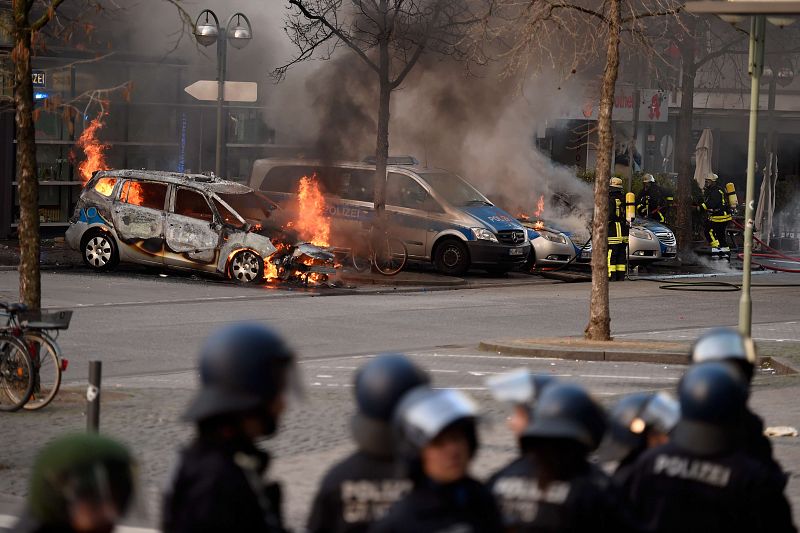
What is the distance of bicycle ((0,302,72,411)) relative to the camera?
36.3ft

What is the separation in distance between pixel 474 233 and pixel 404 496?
21.0m

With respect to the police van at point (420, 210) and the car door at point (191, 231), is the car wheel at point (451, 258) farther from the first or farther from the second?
the car door at point (191, 231)

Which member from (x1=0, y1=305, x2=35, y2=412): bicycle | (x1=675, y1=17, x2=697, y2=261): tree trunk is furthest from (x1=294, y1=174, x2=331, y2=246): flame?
(x1=0, y1=305, x2=35, y2=412): bicycle

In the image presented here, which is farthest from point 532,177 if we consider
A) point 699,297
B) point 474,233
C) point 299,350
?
point 299,350

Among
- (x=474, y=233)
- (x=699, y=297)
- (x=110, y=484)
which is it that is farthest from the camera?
(x=474, y=233)

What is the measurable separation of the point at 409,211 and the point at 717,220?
747cm

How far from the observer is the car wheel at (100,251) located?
23.2 m

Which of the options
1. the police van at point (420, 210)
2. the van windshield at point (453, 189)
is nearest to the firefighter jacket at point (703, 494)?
the police van at point (420, 210)

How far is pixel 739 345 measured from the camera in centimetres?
519

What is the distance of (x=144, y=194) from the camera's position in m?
23.1

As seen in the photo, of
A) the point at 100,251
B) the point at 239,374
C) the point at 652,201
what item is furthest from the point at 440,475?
the point at 652,201

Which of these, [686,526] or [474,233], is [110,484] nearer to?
[686,526]

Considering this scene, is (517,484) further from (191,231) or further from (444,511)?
(191,231)

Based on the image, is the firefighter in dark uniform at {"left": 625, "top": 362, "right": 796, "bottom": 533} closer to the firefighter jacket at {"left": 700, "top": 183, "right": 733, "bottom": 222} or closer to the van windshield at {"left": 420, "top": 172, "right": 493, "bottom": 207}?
the van windshield at {"left": 420, "top": 172, "right": 493, "bottom": 207}
